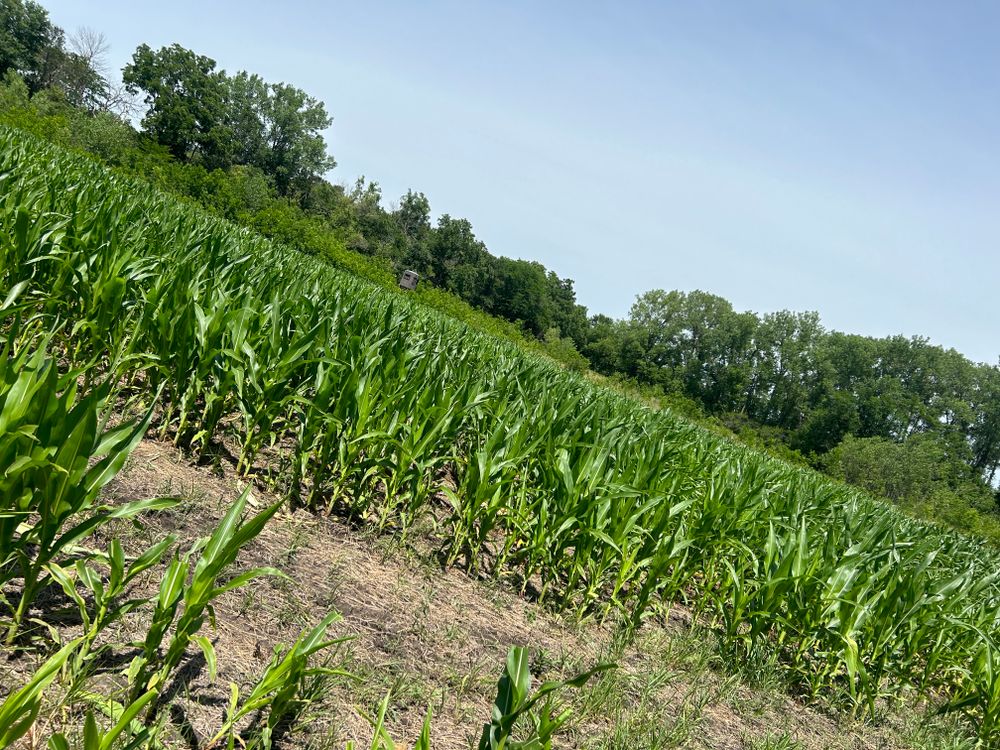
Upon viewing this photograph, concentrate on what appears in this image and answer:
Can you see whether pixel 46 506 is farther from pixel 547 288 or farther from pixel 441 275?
pixel 547 288

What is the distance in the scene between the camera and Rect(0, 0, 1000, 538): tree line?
6209cm

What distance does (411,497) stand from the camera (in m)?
3.18

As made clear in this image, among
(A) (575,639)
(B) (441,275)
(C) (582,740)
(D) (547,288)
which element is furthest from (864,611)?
(D) (547,288)

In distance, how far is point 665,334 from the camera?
85.1 metres

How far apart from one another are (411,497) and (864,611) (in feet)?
8.01

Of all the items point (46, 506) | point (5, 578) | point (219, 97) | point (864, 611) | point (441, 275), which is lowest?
point (5, 578)

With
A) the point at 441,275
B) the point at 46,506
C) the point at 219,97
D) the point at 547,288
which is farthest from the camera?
the point at 547,288

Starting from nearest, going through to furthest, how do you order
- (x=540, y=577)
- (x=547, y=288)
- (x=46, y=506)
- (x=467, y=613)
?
(x=46, y=506), (x=467, y=613), (x=540, y=577), (x=547, y=288)

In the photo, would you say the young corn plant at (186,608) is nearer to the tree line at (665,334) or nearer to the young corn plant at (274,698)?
the young corn plant at (274,698)

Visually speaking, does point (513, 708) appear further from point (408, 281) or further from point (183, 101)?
point (183, 101)

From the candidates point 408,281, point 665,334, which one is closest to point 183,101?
point 408,281

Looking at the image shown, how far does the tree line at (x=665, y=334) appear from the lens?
204 feet

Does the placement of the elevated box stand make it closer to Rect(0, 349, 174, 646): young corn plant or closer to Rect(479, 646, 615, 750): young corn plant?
Rect(0, 349, 174, 646): young corn plant

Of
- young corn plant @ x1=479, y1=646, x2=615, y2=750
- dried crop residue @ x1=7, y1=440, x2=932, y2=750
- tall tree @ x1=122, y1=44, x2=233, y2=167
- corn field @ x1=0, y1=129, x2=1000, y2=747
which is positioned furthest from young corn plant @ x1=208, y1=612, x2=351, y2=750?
tall tree @ x1=122, y1=44, x2=233, y2=167
